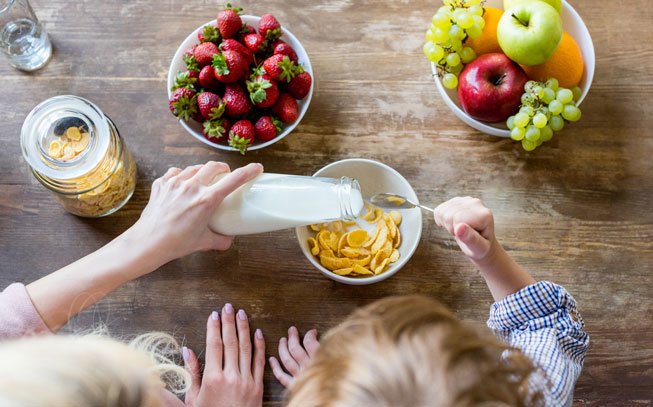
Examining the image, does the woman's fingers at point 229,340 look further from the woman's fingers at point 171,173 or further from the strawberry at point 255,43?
the strawberry at point 255,43

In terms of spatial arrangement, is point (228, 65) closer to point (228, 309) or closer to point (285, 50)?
point (285, 50)

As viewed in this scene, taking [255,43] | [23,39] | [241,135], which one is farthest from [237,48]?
[23,39]

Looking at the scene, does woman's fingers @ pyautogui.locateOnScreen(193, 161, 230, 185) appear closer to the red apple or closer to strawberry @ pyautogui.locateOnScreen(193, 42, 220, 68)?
strawberry @ pyautogui.locateOnScreen(193, 42, 220, 68)

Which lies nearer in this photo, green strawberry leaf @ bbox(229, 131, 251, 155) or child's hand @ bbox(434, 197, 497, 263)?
child's hand @ bbox(434, 197, 497, 263)

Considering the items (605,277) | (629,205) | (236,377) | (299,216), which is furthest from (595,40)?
(236,377)

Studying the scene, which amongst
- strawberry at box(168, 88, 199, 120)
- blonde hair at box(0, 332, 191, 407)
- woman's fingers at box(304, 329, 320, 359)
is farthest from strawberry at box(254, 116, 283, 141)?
blonde hair at box(0, 332, 191, 407)

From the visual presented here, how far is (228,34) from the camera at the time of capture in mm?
1026

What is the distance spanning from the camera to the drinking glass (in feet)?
3.57

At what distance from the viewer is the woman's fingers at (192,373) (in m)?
1.04

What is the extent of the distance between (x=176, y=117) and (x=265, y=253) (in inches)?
10.5

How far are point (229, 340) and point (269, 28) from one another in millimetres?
495

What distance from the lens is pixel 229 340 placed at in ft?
3.43

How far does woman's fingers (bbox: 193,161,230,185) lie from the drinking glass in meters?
0.37

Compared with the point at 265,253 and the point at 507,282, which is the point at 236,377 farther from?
the point at 507,282
